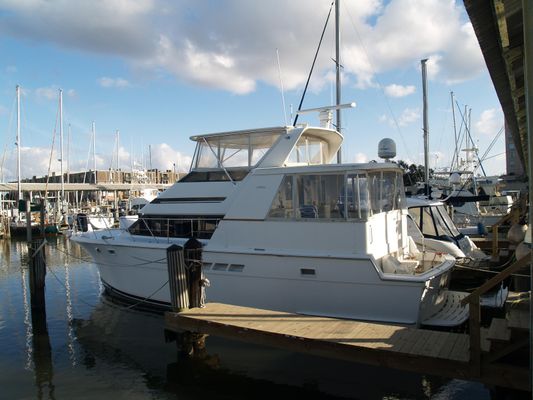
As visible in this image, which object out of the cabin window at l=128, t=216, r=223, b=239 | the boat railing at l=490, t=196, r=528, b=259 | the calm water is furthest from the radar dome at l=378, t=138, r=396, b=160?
the boat railing at l=490, t=196, r=528, b=259

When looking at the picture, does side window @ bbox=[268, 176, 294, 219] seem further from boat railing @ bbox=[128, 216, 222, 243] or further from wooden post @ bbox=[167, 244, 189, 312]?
wooden post @ bbox=[167, 244, 189, 312]

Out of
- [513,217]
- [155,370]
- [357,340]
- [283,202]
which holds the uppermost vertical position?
[283,202]

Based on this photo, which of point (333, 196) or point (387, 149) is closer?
point (333, 196)

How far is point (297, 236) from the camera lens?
8320 mm

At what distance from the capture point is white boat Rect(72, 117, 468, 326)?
775 cm

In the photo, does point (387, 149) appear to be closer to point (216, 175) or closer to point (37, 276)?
point (216, 175)

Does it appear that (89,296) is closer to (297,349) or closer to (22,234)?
(297,349)

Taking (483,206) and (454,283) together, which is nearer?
(454,283)

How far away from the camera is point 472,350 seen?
506 centimetres

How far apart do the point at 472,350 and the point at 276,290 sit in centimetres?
398

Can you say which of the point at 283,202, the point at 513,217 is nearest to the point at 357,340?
the point at 283,202

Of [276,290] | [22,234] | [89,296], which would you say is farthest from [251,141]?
[22,234]

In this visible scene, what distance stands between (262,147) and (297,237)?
286 cm

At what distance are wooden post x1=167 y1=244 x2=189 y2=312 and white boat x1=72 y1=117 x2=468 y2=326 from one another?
4.99 ft
